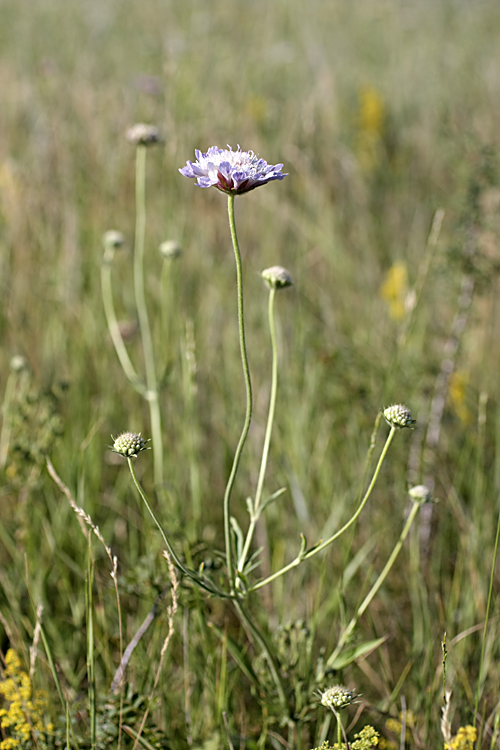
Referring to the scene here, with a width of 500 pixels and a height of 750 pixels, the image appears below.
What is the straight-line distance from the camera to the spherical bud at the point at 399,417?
1092mm

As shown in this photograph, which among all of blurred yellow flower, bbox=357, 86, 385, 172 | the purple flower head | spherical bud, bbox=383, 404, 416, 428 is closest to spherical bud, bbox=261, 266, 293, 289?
the purple flower head

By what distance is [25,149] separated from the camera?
162 inches

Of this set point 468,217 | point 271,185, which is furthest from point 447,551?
point 271,185

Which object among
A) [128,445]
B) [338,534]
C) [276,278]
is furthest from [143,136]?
[338,534]

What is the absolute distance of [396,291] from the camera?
122 inches

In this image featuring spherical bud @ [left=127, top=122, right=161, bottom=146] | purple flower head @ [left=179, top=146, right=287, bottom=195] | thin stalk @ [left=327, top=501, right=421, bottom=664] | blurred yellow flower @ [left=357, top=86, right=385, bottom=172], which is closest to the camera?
purple flower head @ [left=179, top=146, right=287, bottom=195]

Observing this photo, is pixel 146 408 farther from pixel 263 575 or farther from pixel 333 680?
pixel 333 680

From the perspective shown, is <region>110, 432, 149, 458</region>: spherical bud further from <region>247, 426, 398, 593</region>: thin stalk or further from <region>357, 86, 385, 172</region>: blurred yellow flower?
<region>357, 86, 385, 172</region>: blurred yellow flower

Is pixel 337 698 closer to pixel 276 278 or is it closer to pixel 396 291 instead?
pixel 276 278

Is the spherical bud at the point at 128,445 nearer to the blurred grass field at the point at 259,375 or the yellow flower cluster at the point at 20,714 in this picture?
the blurred grass field at the point at 259,375

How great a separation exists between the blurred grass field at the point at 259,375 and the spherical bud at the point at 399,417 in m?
0.44

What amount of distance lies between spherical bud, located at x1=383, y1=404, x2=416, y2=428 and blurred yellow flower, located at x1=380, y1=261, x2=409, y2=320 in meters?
1.87

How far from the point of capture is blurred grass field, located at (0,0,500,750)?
5.24 feet

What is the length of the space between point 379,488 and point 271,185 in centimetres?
206
